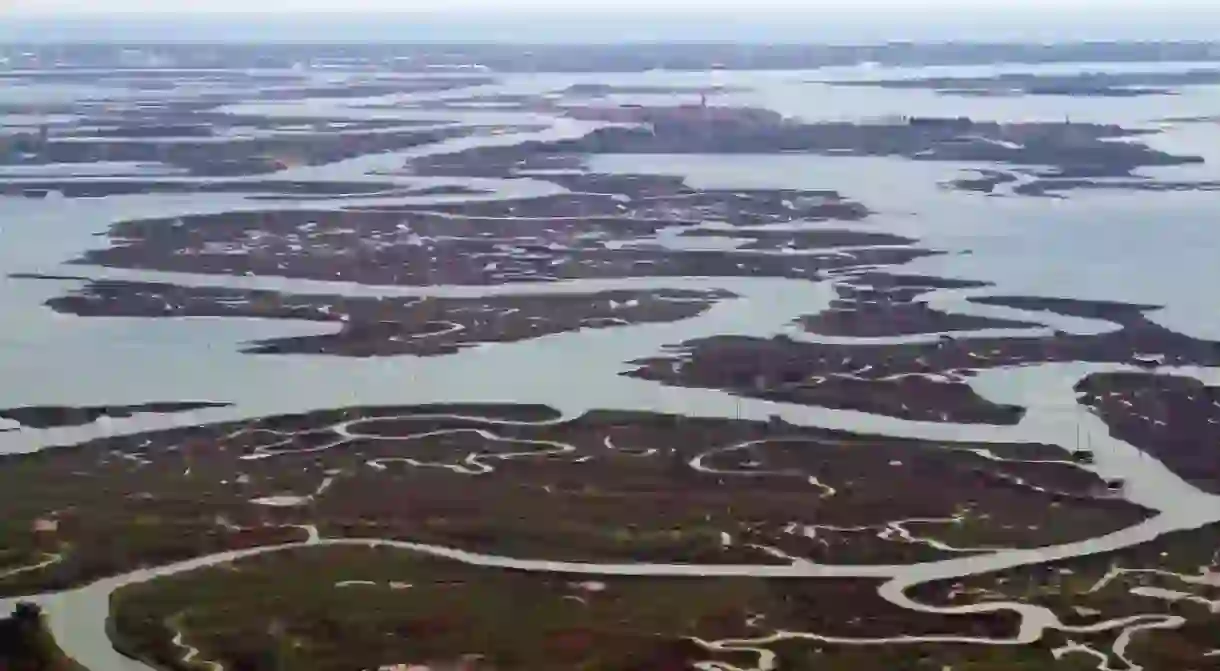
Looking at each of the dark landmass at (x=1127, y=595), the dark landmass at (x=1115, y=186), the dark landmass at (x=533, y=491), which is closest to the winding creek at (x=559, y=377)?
the dark landmass at (x=1127, y=595)

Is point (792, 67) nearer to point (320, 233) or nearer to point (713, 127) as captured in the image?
point (713, 127)

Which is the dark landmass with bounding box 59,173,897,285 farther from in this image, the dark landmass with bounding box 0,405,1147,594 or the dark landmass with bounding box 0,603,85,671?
the dark landmass with bounding box 0,603,85,671

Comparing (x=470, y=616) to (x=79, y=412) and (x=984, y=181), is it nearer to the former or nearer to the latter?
(x=79, y=412)

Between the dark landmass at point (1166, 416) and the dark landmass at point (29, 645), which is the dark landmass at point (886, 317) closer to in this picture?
the dark landmass at point (1166, 416)

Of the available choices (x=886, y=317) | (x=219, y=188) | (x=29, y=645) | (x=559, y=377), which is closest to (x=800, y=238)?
(x=886, y=317)

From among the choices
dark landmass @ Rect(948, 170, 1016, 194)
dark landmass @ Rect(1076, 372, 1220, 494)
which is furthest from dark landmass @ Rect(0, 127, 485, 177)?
dark landmass @ Rect(1076, 372, 1220, 494)

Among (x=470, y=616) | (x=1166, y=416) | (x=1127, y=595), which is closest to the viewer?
(x=470, y=616)

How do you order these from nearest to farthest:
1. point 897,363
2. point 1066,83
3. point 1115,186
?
point 897,363 → point 1115,186 → point 1066,83

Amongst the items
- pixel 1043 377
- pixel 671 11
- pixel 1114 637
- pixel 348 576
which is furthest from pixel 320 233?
pixel 671 11
